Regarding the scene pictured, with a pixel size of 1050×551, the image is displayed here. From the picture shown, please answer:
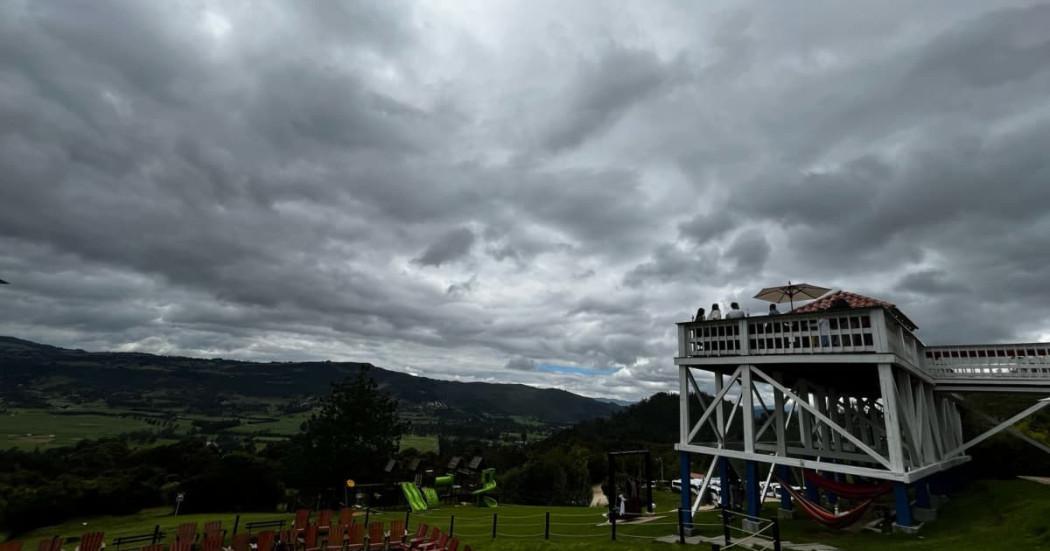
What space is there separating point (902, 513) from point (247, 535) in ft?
64.5

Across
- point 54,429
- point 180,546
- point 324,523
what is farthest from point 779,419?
point 54,429

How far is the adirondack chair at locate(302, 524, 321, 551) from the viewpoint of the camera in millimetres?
15657

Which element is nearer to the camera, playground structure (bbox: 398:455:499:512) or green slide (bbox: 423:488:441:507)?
playground structure (bbox: 398:455:499:512)

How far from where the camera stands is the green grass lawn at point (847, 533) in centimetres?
1252

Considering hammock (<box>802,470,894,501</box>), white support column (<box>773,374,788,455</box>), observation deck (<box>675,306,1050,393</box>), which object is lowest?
hammock (<box>802,470,894,501</box>)

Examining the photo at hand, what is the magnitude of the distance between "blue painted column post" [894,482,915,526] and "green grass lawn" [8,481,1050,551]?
47 centimetres

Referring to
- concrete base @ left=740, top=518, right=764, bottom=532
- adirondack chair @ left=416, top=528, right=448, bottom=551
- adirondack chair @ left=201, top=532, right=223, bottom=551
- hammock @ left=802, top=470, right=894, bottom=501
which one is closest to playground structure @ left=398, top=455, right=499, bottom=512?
adirondack chair @ left=416, top=528, right=448, bottom=551

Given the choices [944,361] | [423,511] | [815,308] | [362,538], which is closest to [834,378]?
[944,361]

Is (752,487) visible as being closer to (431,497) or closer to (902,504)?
(902,504)

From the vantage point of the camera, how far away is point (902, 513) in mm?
14664

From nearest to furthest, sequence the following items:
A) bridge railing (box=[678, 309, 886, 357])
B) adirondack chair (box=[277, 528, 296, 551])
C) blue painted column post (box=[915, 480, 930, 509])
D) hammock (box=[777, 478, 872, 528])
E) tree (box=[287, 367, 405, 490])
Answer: bridge railing (box=[678, 309, 886, 357]) < hammock (box=[777, 478, 872, 528]) < adirondack chair (box=[277, 528, 296, 551]) < blue painted column post (box=[915, 480, 930, 509]) < tree (box=[287, 367, 405, 490])

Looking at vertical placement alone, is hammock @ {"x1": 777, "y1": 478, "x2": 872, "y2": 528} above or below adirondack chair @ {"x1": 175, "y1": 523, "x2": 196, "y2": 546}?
above

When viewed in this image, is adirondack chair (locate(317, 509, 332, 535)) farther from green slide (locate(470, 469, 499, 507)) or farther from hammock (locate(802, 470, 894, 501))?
hammock (locate(802, 470, 894, 501))

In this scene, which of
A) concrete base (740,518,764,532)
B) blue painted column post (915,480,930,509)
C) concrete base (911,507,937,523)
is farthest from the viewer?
blue painted column post (915,480,930,509)
